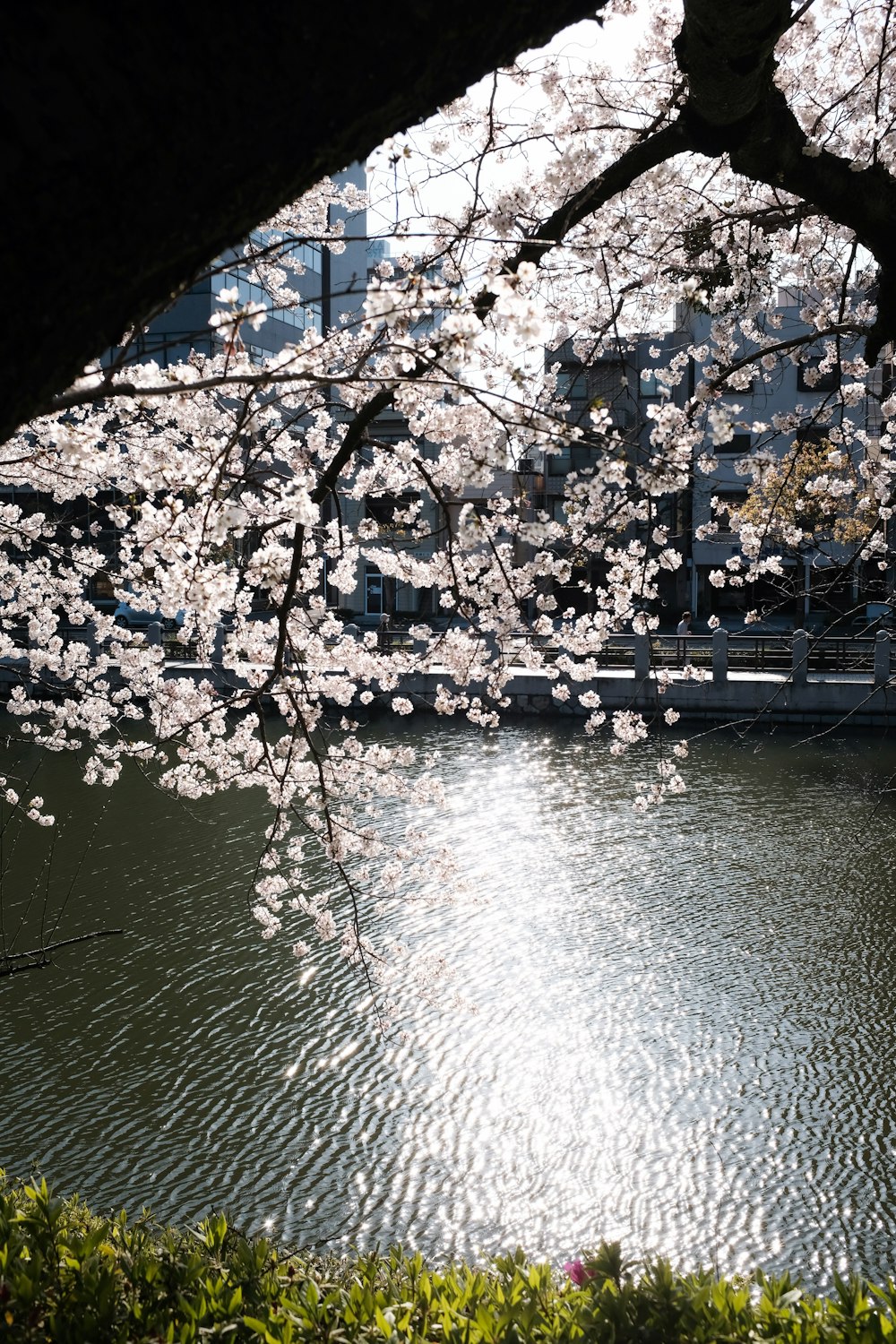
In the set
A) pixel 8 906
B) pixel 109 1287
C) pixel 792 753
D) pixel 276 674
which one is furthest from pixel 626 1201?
pixel 792 753

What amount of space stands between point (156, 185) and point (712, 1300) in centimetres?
314

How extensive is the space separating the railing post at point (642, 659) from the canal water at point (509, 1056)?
7529 mm

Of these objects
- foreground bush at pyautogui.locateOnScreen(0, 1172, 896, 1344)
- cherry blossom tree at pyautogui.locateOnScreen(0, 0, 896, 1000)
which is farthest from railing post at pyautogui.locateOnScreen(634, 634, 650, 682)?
foreground bush at pyautogui.locateOnScreen(0, 1172, 896, 1344)

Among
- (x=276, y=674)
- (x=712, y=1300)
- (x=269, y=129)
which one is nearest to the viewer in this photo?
(x=269, y=129)

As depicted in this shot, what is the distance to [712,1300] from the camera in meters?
2.92

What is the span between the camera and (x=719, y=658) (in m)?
19.0

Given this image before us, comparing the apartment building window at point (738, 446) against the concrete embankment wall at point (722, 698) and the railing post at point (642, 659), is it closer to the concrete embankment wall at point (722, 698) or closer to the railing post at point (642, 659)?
the railing post at point (642, 659)

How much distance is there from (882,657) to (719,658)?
2929mm

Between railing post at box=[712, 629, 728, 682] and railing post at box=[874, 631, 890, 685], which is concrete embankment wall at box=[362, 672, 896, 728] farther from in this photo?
railing post at box=[874, 631, 890, 685]

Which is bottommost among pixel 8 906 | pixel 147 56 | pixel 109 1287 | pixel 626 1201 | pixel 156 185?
pixel 626 1201

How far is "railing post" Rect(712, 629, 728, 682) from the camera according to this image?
61.9ft

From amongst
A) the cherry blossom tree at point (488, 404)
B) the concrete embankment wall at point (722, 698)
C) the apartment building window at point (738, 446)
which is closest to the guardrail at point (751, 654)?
the concrete embankment wall at point (722, 698)

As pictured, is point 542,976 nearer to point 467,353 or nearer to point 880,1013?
point 880,1013

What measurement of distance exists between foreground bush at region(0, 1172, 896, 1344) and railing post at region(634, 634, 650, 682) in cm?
1636
